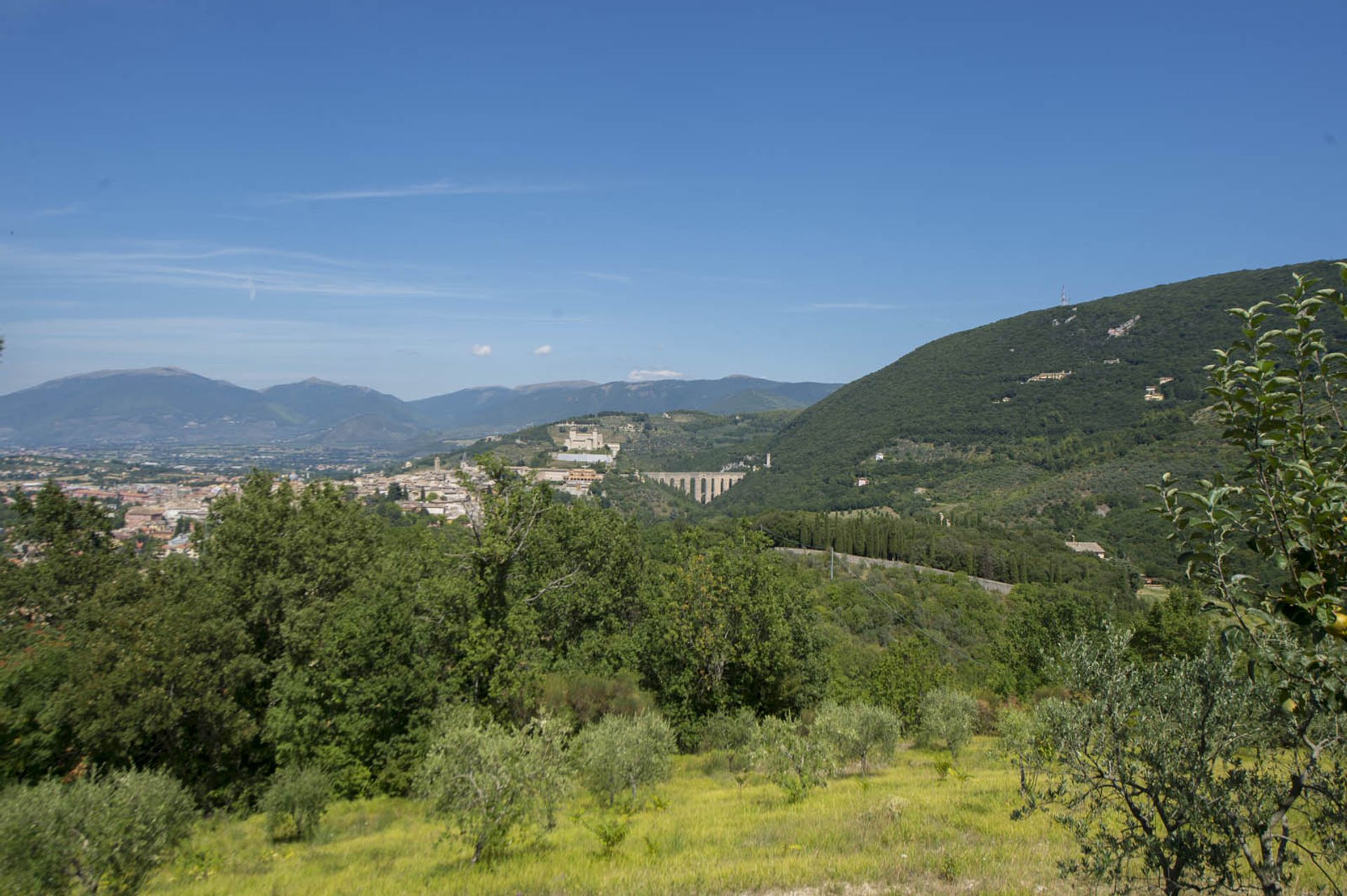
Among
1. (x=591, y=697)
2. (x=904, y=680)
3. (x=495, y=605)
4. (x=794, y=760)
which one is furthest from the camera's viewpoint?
(x=904, y=680)

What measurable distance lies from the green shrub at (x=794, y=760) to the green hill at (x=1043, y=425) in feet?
226

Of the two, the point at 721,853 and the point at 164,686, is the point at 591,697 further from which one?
the point at 721,853

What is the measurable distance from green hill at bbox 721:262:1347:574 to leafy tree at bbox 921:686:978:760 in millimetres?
59604

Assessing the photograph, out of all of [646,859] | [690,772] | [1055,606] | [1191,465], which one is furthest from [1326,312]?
[646,859]

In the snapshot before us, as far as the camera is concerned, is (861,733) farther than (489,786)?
Result: Yes

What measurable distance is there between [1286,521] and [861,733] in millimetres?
16765

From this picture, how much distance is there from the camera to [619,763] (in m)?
14.2

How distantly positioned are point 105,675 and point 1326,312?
12676cm

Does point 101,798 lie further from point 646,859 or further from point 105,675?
point 105,675

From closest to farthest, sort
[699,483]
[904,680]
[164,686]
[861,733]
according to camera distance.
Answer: [164,686]
[861,733]
[904,680]
[699,483]

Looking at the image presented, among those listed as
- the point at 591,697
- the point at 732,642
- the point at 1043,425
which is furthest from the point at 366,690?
the point at 1043,425

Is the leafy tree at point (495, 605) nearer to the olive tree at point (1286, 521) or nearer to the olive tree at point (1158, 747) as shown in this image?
the olive tree at point (1158, 747)

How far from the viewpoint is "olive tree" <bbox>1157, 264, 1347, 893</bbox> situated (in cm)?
330

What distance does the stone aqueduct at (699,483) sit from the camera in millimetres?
152625
